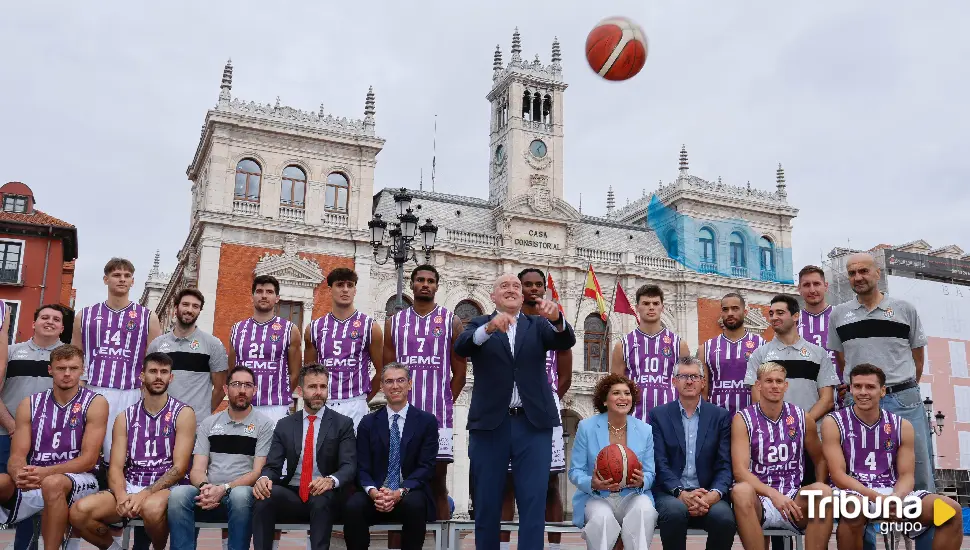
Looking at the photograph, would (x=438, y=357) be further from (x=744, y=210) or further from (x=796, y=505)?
(x=744, y=210)

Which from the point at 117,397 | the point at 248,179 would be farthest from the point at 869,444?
the point at 248,179

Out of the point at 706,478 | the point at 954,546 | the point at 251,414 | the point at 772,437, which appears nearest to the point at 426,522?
the point at 251,414

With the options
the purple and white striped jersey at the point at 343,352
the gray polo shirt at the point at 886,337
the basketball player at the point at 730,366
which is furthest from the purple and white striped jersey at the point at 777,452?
the purple and white striped jersey at the point at 343,352

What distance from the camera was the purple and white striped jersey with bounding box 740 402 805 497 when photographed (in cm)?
659

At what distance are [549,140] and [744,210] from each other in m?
9.13

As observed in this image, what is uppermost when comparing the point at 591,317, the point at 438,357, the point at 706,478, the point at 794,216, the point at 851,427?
the point at 794,216

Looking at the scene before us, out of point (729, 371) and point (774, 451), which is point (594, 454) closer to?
point (774, 451)

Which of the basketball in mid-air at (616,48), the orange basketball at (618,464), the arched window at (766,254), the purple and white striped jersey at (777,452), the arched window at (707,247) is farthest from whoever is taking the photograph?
the arched window at (766,254)

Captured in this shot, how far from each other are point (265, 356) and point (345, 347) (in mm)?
765

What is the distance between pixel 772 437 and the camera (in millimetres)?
6605

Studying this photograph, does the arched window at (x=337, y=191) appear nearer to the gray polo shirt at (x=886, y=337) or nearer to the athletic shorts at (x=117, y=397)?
the athletic shorts at (x=117, y=397)

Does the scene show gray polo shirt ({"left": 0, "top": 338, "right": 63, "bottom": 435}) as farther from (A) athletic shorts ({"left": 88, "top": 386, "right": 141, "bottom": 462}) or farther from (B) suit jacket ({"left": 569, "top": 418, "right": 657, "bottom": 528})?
(B) suit jacket ({"left": 569, "top": 418, "right": 657, "bottom": 528})

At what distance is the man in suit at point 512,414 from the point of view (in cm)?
591

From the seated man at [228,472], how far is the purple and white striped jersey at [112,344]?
1.54m
